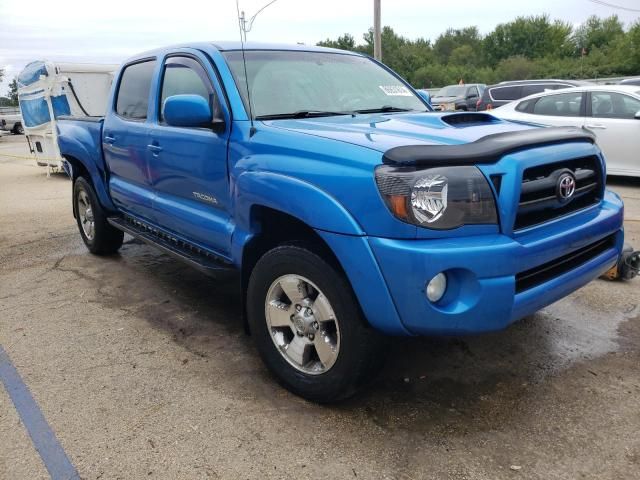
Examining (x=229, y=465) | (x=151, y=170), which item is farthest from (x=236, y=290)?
(x=229, y=465)

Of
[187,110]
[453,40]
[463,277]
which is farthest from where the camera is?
[453,40]

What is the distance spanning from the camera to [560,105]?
8.98m

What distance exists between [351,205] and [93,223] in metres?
4.03

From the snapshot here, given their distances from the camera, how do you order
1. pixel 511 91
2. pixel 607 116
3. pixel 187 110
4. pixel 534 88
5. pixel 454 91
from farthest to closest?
pixel 454 91
pixel 511 91
pixel 534 88
pixel 607 116
pixel 187 110

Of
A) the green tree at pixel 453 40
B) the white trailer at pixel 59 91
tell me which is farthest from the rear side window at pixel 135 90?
the green tree at pixel 453 40

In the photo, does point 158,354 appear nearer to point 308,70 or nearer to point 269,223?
point 269,223

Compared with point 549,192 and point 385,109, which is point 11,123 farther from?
point 549,192

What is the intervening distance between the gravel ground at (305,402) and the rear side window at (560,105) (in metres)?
5.13

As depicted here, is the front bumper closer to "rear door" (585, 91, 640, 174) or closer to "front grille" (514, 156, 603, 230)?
"front grille" (514, 156, 603, 230)

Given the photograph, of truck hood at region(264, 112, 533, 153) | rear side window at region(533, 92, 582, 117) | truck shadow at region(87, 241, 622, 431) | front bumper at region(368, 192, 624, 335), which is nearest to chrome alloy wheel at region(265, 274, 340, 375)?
truck shadow at region(87, 241, 622, 431)

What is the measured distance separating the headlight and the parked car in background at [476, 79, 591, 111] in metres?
12.0

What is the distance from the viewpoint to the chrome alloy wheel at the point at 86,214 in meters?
5.70

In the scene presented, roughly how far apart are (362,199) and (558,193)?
0.96m

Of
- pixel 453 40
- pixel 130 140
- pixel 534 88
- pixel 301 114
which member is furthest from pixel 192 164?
pixel 453 40
